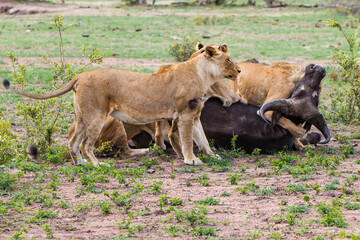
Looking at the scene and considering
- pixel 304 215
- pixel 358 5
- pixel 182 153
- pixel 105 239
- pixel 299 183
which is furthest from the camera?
pixel 358 5

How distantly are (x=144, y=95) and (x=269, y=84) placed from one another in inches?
102

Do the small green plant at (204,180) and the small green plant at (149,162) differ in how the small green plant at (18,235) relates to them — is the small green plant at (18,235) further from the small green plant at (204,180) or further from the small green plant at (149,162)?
the small green plant at (149,162)

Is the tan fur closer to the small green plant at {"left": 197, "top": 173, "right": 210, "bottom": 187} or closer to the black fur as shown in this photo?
the small green plant at {"left": 197, "top": 173, "right": 210, "bottom": 187}

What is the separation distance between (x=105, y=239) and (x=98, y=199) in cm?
118

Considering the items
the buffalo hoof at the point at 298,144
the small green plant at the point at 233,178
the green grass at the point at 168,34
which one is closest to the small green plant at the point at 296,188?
the small green plant at the point at 233,178

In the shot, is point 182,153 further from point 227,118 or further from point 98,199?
point 98,199

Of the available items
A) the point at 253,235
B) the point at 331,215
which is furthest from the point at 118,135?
the point at 331,215

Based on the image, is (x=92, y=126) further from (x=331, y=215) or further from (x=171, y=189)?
(x=331, y=215)

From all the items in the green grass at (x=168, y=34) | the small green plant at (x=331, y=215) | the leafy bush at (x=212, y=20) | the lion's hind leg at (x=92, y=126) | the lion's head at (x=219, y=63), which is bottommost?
the green grass at (x=168, y=34)

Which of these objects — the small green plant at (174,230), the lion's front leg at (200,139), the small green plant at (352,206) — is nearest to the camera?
the small green plant at (174,230)

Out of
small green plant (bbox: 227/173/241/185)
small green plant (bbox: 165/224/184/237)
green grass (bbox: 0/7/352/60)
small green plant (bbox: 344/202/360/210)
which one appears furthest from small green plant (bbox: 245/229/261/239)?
green grass (bbox: 0/7/352/60)

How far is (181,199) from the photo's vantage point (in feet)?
20.9

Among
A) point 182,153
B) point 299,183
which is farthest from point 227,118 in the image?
point 299,183

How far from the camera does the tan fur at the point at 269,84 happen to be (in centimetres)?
889
